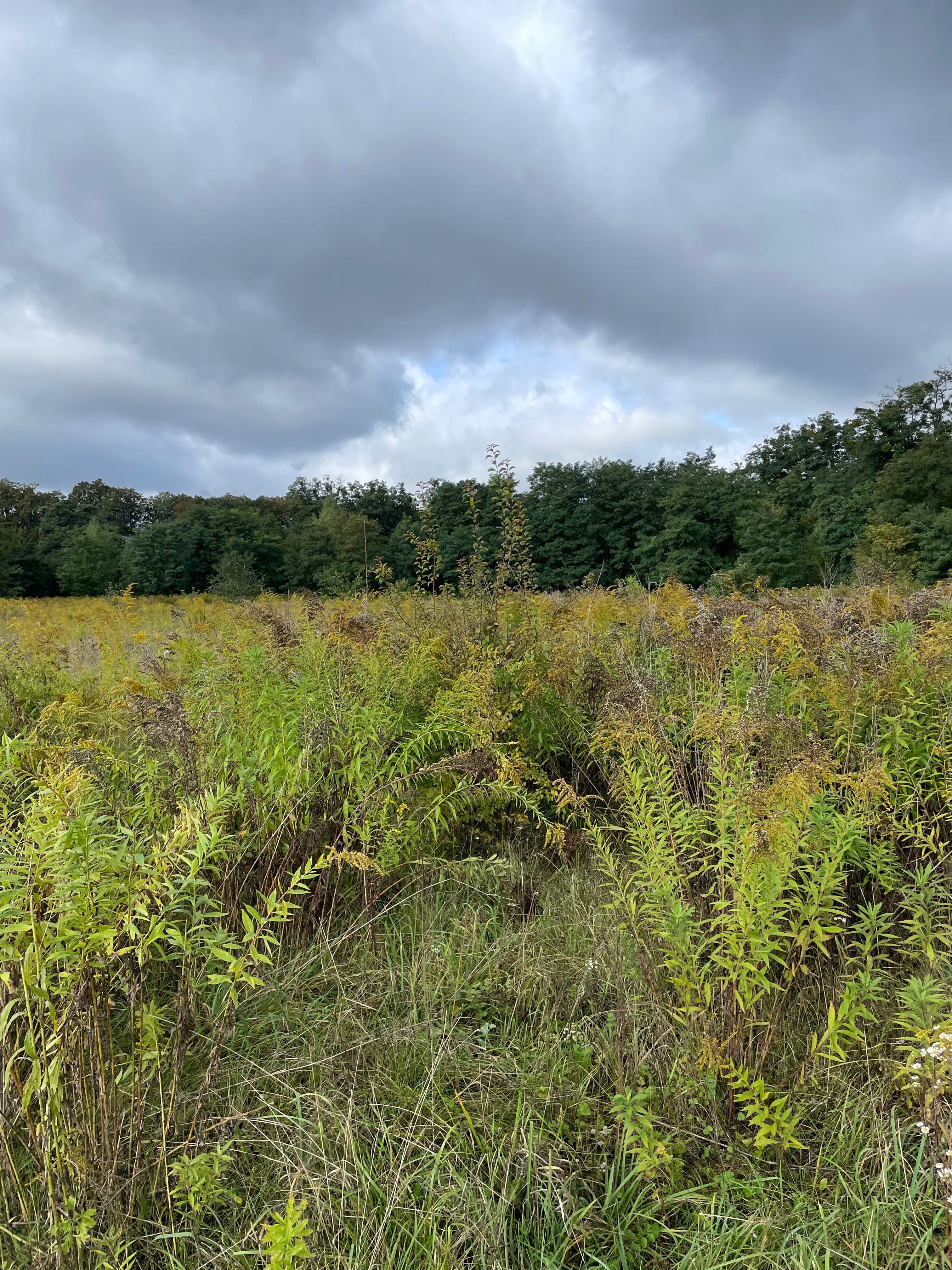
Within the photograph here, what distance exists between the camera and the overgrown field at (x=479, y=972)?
1.41m

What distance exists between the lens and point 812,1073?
170cm

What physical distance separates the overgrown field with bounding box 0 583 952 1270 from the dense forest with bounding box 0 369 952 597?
10.2m

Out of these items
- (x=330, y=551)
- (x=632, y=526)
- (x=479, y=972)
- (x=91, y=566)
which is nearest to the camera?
(x=479, y=972)

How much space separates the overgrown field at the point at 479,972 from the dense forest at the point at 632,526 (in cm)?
1024

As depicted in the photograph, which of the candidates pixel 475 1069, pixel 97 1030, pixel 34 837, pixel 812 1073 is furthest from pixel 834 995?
pixel 34 837

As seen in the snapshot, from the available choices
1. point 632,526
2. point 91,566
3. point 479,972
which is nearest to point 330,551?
point 91,566

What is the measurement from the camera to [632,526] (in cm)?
3966

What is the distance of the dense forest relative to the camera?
25.1 metres

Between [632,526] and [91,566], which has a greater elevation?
[632,526]

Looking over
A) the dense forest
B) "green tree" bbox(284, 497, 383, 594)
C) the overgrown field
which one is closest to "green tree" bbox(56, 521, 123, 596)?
the dense forest

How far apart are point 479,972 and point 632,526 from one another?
39.3m

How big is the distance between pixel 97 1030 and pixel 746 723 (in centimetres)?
177

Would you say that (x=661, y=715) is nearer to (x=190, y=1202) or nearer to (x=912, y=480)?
(x=190, y=1202)

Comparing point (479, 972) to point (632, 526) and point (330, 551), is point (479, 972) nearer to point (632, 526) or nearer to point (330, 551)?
point (330, 551)
